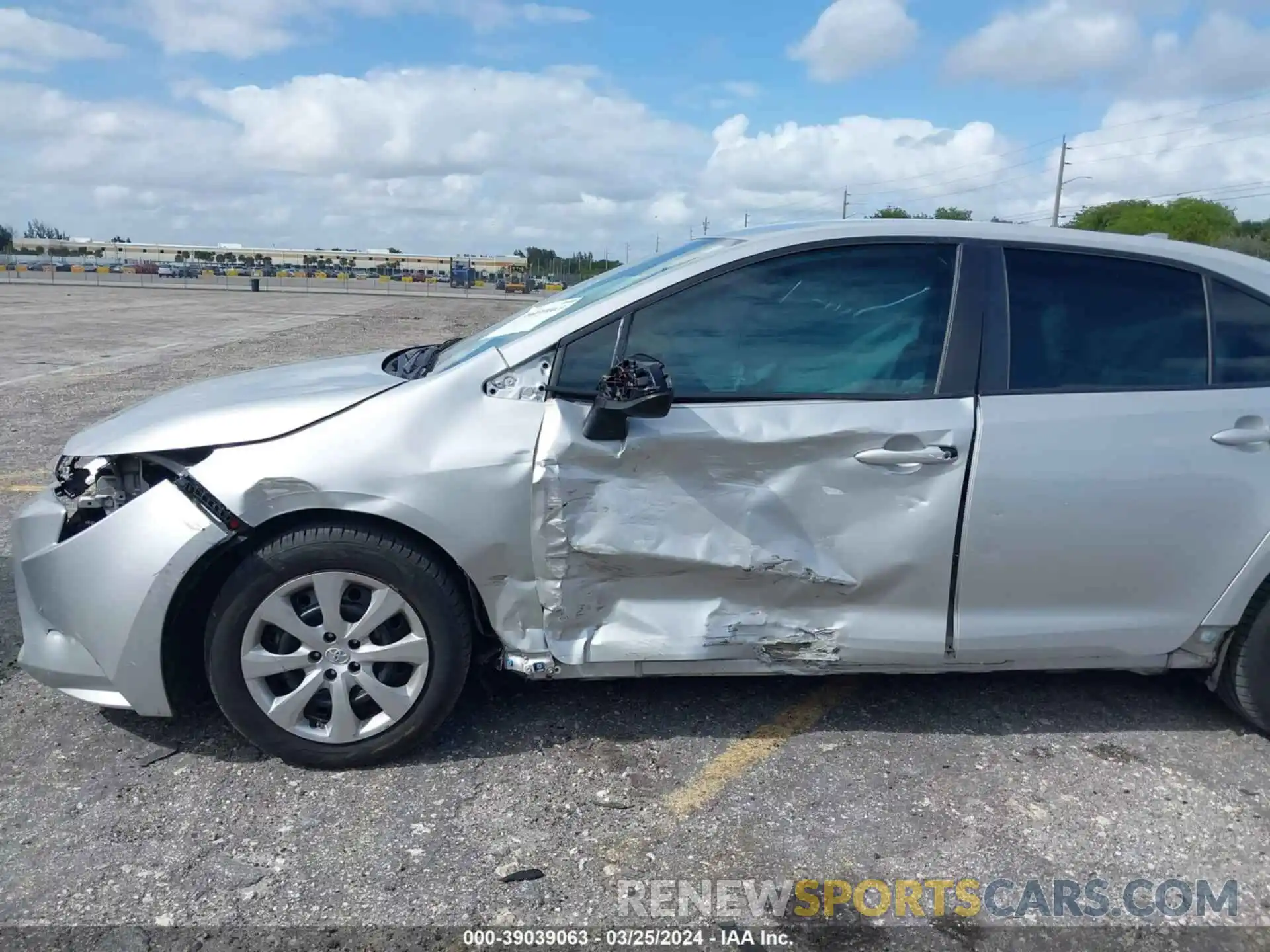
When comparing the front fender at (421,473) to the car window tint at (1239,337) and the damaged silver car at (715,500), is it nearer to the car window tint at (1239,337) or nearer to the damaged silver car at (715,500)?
the damaged silver car at (715,500)

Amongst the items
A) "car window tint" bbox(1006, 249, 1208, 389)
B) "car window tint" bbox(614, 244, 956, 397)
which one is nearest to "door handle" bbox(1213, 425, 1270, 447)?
"car window tint" bbox(1006, 249, 1208, 389)

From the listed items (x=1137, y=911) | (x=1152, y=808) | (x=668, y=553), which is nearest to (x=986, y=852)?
(x=1137, y=911)

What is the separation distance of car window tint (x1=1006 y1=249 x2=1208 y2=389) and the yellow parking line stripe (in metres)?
1.33

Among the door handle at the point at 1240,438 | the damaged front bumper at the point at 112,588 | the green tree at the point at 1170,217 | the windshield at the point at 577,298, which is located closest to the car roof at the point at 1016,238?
the windshield at the point at 577,298

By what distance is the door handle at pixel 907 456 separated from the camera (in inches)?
116

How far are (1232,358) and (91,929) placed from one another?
371cm

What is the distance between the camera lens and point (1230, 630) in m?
3.22

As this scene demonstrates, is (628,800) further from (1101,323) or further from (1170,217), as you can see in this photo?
(1170,217)

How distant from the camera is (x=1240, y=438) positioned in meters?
3.02

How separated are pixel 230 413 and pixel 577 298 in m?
1.21

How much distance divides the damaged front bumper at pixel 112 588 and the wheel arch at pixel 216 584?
34 mm

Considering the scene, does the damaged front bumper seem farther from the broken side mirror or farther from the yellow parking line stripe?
the yellow parking line stripe

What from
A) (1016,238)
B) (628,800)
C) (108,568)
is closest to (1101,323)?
(1016,238)

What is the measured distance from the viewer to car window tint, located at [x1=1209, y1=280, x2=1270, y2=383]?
10.3ft
